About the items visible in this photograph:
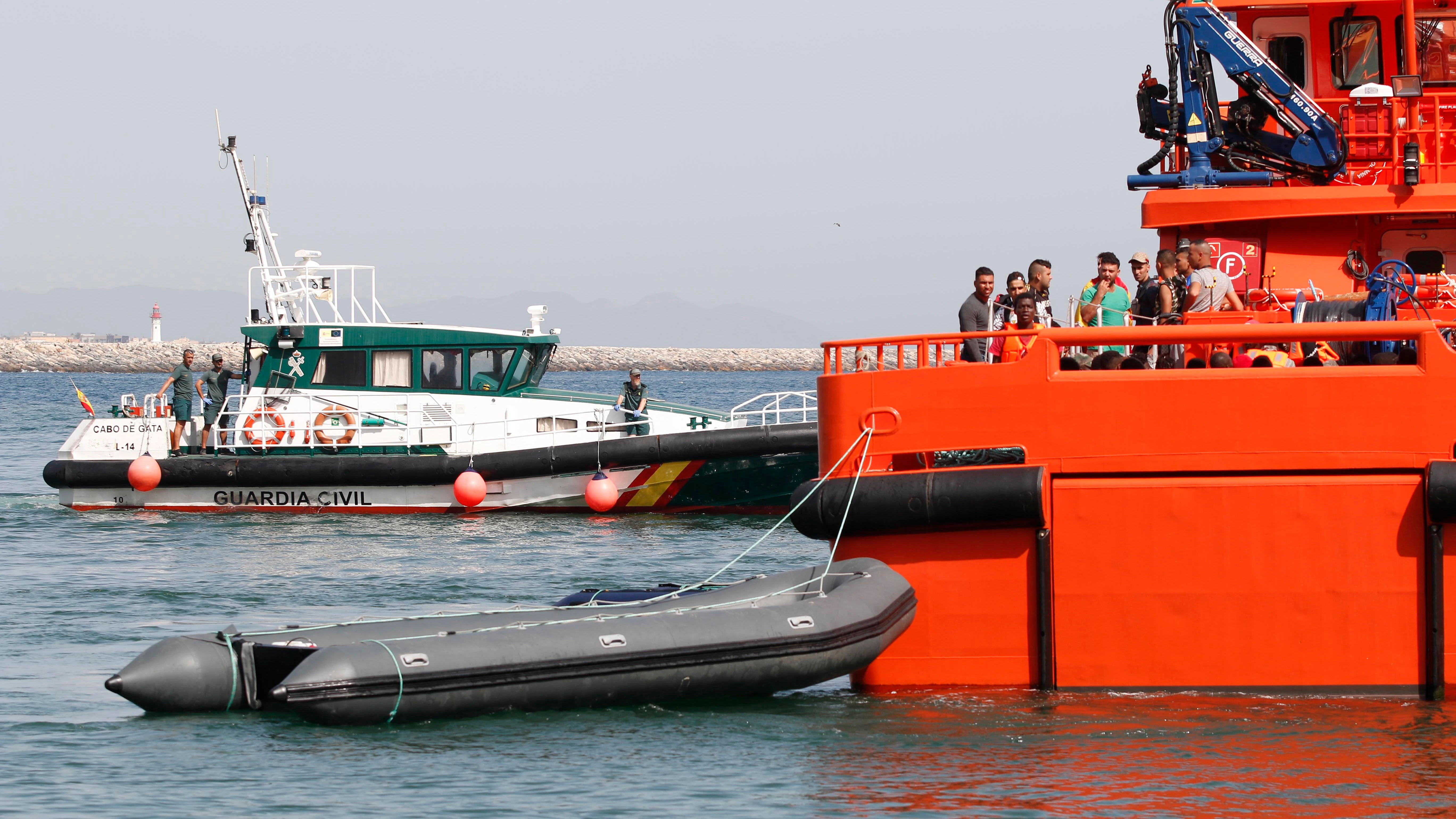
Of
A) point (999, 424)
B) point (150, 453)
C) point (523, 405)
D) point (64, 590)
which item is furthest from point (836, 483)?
point (150, 453)

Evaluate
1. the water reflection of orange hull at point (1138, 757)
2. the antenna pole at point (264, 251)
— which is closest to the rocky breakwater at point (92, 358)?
the antenna pole at point (264, 251)

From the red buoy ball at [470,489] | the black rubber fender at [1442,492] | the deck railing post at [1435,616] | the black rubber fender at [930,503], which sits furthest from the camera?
the red buoy ball at [470,489]

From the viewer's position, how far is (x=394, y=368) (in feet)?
59.2

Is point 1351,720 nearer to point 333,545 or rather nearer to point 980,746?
point 980,746

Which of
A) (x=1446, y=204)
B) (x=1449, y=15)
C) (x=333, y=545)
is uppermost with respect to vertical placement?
(x=1449, y=15)

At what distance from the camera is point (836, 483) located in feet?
24.6

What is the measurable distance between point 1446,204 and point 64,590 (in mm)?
10916

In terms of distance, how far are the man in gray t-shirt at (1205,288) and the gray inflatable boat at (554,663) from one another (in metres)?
2.36

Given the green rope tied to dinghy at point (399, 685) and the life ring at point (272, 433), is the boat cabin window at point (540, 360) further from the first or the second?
the green rope tied to dinghy at point (399, 685)

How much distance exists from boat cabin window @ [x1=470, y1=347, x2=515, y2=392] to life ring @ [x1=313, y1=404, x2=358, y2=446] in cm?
147

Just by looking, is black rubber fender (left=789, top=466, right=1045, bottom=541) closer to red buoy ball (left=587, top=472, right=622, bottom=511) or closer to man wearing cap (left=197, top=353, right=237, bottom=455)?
red buoy ball (left=587, top=472, right=622, bottom=511)

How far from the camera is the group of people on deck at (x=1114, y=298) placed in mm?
7867

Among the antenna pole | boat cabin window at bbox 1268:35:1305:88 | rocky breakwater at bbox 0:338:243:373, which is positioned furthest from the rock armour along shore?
boat cabin window at bbox 1268:35:1305:88

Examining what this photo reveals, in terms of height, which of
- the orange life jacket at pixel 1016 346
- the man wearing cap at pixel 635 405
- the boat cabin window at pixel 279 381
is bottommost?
the man wearing cap at pixel 635 405
